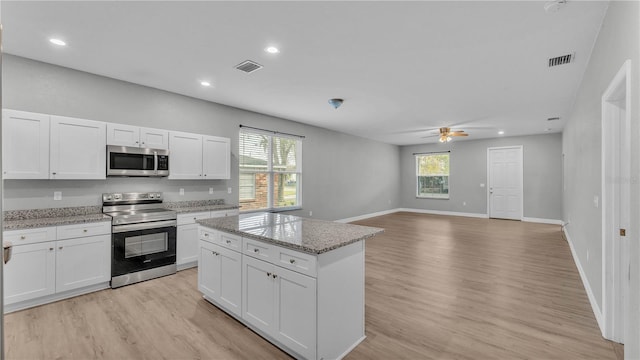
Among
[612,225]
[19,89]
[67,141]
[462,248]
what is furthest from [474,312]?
[19,89]

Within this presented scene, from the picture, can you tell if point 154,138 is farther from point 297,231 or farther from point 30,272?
point 297,231

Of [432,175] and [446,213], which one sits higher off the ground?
[432,175]

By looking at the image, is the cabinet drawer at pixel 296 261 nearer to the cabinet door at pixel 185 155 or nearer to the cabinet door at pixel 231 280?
the cabinet door at pixel 231 280

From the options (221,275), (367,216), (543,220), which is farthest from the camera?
(367,216)

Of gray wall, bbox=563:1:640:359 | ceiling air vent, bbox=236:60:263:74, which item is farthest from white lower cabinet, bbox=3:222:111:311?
gray wall, bbox=563:1:640:359

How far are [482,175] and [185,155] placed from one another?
8.61 metres

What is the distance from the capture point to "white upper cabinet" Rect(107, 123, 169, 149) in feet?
12.2

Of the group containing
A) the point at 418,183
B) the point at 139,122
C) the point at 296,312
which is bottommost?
the point at 296,312

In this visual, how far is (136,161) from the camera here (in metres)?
3.92

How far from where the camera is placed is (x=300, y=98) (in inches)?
186

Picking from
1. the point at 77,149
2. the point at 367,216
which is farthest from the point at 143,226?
the point at 367,216

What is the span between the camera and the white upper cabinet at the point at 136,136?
12.2 ft

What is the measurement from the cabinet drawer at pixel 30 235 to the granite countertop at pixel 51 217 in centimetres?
4

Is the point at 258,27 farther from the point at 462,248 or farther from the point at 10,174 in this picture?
the point at 462,248
